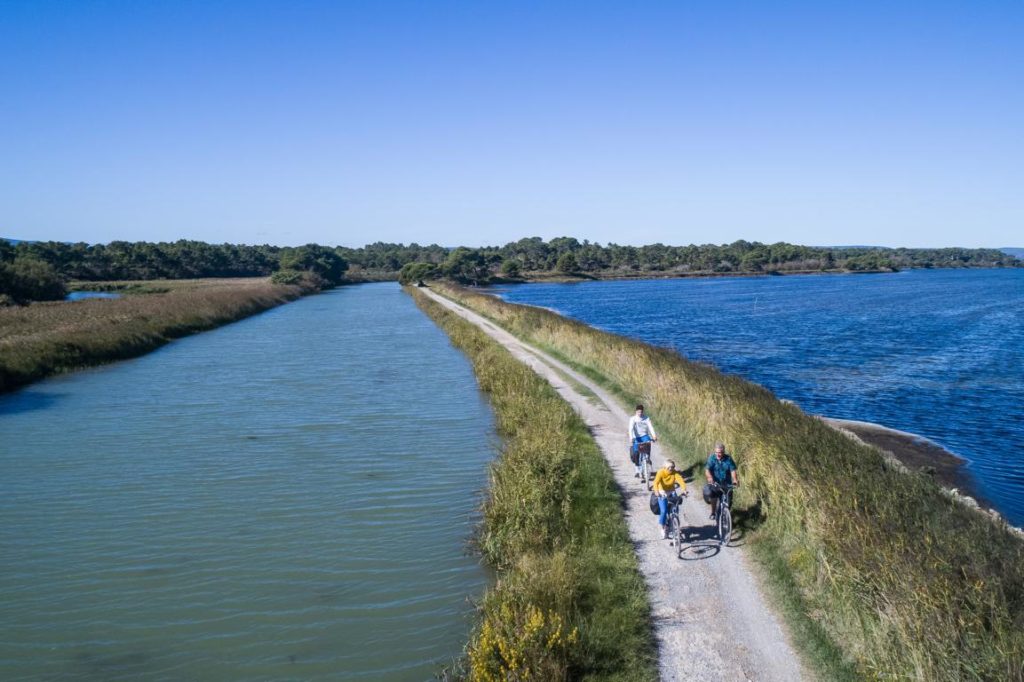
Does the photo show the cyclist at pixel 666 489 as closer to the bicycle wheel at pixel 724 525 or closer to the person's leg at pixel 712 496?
the person's leg at pixel 712 496

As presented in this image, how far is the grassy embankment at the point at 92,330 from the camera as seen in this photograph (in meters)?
32.9

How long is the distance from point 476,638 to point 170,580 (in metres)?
6.45

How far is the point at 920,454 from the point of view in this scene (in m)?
21.3

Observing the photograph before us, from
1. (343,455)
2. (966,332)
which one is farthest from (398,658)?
(966,332)

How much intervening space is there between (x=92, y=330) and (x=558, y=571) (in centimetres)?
3971

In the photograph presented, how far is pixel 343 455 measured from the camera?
65.2ft

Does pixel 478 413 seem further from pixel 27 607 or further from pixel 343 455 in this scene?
pixel 27 607

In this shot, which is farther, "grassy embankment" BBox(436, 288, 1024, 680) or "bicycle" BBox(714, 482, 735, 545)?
"bicycle" BBox(714, 482, 735, 545)

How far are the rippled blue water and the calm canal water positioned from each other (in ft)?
48.6

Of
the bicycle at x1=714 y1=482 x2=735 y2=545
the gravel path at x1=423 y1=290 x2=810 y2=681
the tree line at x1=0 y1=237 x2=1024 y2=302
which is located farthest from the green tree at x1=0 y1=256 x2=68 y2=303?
the bicycle at x1=714 y1=482 x2=735 y2=545

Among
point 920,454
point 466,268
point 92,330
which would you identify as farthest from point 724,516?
point 466,268

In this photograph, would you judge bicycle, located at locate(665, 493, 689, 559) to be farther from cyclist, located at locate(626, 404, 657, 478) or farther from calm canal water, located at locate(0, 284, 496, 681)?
calm canal water, located at locate(0, 284, 496, 681)

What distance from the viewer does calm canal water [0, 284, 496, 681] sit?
10.5m

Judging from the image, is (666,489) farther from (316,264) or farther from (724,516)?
(316,264)
